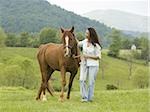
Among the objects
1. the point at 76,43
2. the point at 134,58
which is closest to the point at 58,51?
the point at 76,43

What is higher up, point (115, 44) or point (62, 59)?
point (62, 59)

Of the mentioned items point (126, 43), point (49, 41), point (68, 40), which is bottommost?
point (126, 43)

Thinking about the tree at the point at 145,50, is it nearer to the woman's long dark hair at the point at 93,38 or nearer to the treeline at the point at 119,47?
the treeline at the point at 119,47

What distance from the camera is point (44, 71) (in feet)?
50.8

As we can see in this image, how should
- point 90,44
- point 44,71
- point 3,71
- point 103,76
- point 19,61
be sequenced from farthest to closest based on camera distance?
point 103,76
point 19,61
point 3,71
point 44,71
point 90,44

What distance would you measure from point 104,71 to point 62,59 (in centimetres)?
11355

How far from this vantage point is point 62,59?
46.7ft

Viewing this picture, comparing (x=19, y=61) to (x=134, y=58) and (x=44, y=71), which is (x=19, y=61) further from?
(x=44, y=71)

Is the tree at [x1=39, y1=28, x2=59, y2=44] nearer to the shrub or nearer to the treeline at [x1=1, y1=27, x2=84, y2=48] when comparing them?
the treeline at [x1=1, y1=27, x2=84, y2=48]

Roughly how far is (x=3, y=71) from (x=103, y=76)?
111 feet

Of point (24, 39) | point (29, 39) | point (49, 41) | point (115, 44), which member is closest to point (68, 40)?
point (49, 41)

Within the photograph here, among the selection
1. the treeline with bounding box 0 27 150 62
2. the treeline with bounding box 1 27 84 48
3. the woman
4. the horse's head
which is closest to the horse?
the horse's head

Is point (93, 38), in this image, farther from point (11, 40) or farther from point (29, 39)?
point (11, 40)

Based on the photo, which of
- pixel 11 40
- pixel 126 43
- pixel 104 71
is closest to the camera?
pixel 104 71
